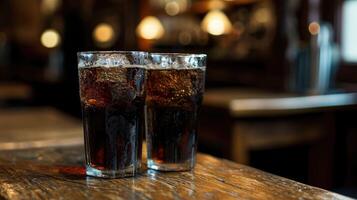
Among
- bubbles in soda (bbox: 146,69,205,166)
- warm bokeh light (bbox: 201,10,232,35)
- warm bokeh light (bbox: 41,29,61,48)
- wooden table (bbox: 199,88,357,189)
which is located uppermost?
warm bokeh light (bbox: 201,10,232,35)

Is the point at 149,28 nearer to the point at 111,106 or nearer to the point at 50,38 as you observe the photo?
the point at 50,38

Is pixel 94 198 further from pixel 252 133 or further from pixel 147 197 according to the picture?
pixel 252 133

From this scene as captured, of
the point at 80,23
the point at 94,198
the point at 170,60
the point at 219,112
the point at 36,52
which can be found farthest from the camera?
the point at 36,52

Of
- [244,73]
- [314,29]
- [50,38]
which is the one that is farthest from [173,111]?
[50,38]

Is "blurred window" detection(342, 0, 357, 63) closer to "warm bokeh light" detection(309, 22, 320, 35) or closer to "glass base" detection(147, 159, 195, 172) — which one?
"warm bokeh light" detection(309, 22, 320, 35)

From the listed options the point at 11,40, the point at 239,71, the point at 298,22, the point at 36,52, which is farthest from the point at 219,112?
the point at 11,40

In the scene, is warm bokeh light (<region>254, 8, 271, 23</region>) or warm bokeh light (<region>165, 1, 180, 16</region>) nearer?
warm bokeh light (<region>254, 8, 271, 23</region>)

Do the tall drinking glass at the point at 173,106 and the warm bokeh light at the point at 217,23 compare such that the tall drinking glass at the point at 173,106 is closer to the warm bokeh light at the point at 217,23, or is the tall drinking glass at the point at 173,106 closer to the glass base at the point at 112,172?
the glass base at the point at 112,172

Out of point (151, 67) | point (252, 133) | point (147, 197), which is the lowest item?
point (252, 133)

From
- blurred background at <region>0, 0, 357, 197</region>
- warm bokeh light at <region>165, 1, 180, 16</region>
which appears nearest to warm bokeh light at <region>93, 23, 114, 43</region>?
blurred background at <region>0, 0, 357, 197</region>
